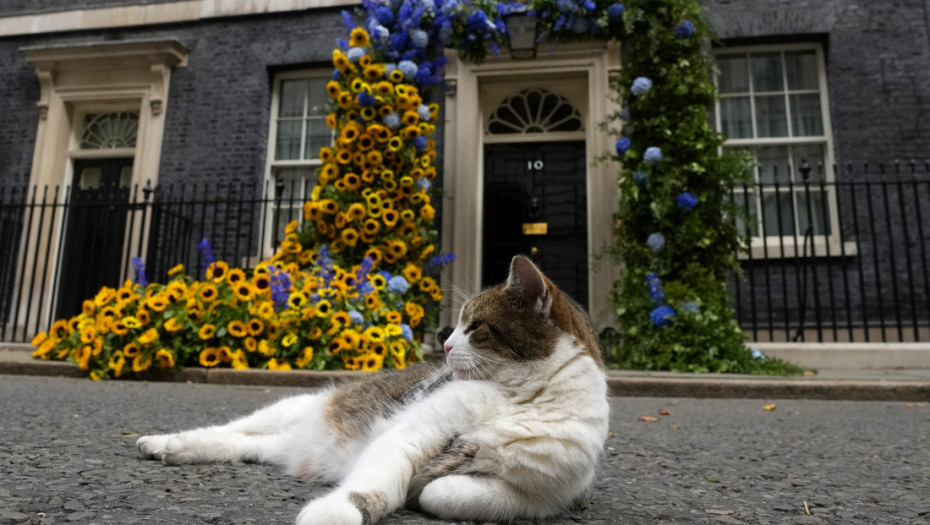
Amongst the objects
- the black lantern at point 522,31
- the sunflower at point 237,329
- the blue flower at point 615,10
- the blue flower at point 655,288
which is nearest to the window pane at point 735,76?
the blue flower at point 615,10

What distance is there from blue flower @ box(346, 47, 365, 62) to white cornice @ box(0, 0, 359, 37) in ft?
8.82

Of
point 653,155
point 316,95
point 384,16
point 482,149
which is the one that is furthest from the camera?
point 316,95

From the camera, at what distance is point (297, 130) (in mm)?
9422

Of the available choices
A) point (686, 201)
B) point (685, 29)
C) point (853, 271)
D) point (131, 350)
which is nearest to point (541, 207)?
point (686, 201)

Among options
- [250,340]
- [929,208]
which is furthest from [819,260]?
[250,340]

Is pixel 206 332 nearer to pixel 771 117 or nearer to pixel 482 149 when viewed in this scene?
pixel 482 149

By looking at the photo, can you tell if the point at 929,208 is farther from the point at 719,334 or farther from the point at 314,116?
the point at 314,116

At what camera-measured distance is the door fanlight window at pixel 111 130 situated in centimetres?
1003

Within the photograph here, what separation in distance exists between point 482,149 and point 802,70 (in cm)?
461

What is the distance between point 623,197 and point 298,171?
518cm

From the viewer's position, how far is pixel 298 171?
9.34m

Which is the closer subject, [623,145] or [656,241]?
[656,241]

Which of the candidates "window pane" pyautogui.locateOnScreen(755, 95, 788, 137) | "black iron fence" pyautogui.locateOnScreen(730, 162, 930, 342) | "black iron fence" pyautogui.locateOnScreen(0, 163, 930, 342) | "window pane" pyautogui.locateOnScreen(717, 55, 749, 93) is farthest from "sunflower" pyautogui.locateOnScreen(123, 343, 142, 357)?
"window pane" pyautogui.locateOnScreen(755, 95, 788, 137)

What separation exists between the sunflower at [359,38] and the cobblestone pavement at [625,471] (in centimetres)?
462
